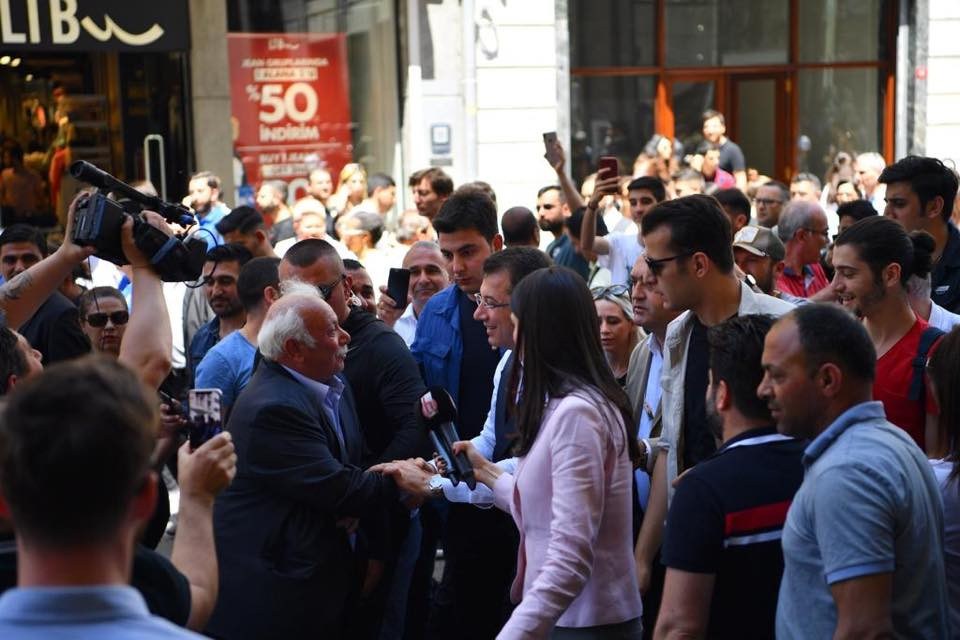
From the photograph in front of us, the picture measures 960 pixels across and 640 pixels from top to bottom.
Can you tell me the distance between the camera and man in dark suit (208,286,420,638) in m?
4.34

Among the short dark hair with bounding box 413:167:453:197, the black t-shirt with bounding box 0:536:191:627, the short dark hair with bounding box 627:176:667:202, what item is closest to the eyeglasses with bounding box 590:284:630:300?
the black t-shirt with bounding box 0:536:191:627

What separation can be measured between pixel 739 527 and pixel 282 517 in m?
1.77

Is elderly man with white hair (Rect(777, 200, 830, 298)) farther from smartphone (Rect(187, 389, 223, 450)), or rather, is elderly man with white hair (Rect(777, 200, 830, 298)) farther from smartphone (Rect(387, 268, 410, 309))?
smartphone (Rect(187, 389, 223, 450))

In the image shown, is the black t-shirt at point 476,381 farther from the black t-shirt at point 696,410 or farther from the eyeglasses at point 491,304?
the black t-shirt at point 696,410

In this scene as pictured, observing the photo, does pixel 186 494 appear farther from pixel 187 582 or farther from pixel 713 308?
pixel 713 308

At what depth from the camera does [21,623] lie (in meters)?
1.97

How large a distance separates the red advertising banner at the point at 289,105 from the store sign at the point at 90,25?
0.96m

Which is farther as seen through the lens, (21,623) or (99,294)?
(99,294)

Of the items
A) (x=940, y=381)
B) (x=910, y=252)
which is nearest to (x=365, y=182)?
(x=910, y=252)

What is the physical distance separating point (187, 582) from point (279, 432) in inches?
61.3

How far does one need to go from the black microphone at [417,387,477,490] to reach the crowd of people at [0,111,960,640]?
0.6 inches

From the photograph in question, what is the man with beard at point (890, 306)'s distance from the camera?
4.54m

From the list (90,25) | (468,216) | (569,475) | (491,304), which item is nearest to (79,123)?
(90,25)

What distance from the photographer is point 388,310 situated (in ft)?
24.7
